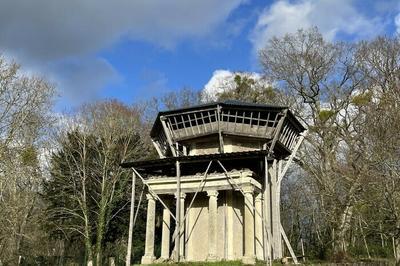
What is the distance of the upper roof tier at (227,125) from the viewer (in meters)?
29.0

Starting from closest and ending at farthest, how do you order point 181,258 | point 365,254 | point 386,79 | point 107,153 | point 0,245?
point 181,258 < point 386,79 < point 0,245 < point 107,153 < point 365,254

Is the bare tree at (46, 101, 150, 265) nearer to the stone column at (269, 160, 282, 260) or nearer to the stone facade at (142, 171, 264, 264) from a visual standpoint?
the stone facade at (142, 171, 264, 264)

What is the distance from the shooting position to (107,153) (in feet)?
125

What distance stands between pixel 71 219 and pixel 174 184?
14612 millimetres

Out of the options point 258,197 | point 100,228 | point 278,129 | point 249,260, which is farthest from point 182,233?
point 100,228

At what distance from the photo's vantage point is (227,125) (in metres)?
29.4

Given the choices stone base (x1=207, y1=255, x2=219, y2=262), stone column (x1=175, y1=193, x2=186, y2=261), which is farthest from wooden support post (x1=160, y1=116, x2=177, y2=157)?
stone base (x1=207, y1=255, x2=219, y2=262)

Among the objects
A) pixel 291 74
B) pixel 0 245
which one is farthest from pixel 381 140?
pixel 0 245

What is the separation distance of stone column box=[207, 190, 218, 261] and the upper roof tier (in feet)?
10.9

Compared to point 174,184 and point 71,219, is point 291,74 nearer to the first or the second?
point 174,184

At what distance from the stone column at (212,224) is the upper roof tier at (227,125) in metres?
3.32

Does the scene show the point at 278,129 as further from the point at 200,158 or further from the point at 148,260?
the point at 148,260

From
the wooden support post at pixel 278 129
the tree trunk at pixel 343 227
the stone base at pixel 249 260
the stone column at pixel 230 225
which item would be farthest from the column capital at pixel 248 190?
the tree trunk at pixel 343 227

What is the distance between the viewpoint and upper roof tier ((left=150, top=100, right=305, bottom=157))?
95.1 feet
